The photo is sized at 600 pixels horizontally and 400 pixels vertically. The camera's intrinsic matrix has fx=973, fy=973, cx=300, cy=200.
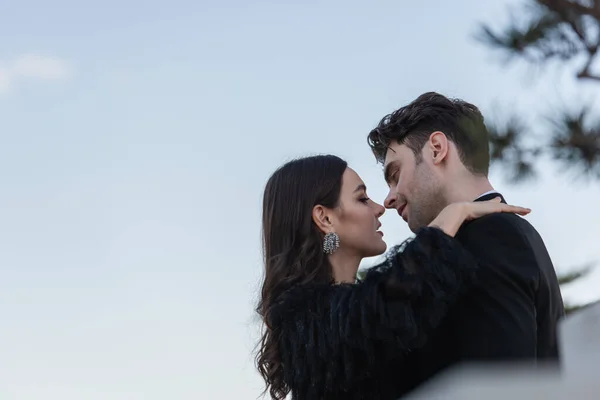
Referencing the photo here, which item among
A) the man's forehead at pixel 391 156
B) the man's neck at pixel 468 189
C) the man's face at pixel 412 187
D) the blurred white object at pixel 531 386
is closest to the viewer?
the blurred white object at pixel 531 386

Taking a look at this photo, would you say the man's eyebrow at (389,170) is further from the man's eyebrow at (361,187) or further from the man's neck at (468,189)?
the man's neck at (468,189)

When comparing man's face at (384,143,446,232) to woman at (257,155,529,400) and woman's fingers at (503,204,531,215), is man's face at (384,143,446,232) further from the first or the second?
woman's fingers at (503,204,531,215)

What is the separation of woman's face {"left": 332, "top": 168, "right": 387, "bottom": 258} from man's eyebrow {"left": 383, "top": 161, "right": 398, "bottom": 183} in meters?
0.12

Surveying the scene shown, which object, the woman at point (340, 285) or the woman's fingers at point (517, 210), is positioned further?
the woman's fingers at point (517, 210)

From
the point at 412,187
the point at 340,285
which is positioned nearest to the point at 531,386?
the point at 340,285

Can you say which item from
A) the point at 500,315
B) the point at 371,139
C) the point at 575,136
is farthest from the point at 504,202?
the point at 575,136

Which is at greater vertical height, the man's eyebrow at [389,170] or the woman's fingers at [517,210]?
the man's eyebrow at [389,170]

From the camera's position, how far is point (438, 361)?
3.68m

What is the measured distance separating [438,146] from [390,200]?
349 mm

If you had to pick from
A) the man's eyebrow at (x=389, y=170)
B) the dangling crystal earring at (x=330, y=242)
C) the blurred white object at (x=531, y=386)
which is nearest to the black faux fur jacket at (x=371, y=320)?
the dangling crystal earring at (x=330, y=242)

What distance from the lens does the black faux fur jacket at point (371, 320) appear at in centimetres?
352

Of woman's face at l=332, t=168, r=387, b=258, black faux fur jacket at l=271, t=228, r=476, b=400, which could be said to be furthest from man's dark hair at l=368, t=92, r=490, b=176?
black faux fur jacket at l=271, t=228, r=476, b=400

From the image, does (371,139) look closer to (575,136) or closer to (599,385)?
(575,136)

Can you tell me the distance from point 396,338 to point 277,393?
812 millimetres
